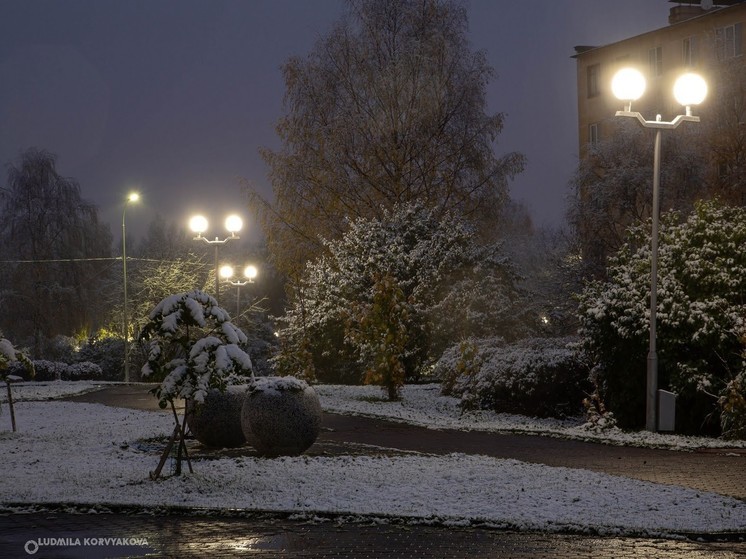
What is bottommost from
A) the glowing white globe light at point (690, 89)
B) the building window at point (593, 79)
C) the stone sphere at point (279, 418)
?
the stone sphere at point (279, 418)

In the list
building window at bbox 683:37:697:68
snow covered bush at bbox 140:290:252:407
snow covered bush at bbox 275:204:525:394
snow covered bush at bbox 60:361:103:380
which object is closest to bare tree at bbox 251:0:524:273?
snow covered bush at bbox 275:204:525:394

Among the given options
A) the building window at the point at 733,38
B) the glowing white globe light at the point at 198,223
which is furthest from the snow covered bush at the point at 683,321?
the building window at the point at 733,38

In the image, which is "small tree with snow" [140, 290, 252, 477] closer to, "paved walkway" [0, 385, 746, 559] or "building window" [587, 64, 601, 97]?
"paved walkway" [0, 385, 746, 559]

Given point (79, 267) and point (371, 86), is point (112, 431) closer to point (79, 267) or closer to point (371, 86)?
point (371, 86)

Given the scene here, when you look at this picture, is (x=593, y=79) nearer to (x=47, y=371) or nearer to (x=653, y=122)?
(x=47, y=371)

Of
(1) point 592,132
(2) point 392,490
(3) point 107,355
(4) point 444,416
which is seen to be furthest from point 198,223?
(1) point 592,132

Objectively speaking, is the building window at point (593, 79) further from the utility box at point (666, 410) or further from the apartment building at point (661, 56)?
the utility box at point (666, 410)

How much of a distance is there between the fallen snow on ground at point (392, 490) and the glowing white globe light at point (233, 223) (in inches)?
498

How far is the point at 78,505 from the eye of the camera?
35.6 ft

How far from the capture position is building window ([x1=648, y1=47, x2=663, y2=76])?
60.9 metres

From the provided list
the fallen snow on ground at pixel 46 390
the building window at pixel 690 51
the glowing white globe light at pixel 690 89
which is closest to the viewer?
the glowing white globe light at pixel 690 89

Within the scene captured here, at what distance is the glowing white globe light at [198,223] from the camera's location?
2783 centimetres

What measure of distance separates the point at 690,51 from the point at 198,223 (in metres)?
40.0

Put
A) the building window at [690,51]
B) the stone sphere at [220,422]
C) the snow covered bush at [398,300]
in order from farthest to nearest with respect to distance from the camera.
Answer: the building window at [690,51] < the snow covered bush at [398,300] < the stone sphere at [220,422]
